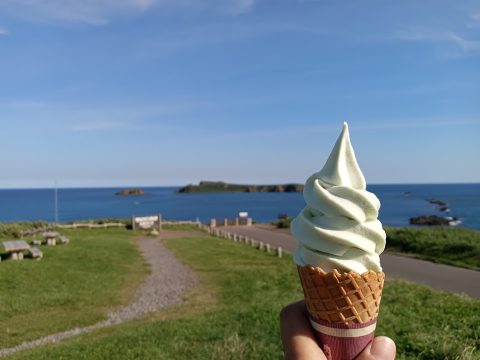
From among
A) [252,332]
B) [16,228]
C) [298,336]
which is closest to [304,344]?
[298,336]

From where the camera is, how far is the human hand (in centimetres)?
273

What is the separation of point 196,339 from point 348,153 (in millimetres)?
6068

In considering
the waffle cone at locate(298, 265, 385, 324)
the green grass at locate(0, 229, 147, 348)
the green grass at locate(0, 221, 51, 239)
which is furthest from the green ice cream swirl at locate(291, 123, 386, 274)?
the green grass at locate(0, 221, 51, 239)

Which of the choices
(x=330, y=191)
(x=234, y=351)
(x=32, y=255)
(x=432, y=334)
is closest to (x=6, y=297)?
(x=32, y=255)

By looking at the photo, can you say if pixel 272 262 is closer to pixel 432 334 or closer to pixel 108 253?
pixel 108 253

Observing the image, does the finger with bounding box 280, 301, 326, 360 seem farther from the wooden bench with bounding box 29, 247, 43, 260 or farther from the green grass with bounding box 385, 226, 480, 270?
the wooden bench with bounding box 29, 247, 43, 260

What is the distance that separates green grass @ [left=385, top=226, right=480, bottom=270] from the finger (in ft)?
57.1

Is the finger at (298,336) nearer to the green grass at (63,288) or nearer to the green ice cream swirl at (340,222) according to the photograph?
the green ice cream swirl at (340,222)

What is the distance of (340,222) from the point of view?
3.48m

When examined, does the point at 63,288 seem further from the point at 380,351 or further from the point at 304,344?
the point at 380,351

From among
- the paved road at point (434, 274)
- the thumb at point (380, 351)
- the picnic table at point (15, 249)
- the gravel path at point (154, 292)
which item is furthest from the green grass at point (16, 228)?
the thumb at point (380, 351)

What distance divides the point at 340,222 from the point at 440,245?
2037 cm

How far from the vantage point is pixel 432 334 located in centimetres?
750

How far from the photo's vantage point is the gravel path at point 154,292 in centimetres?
1124
